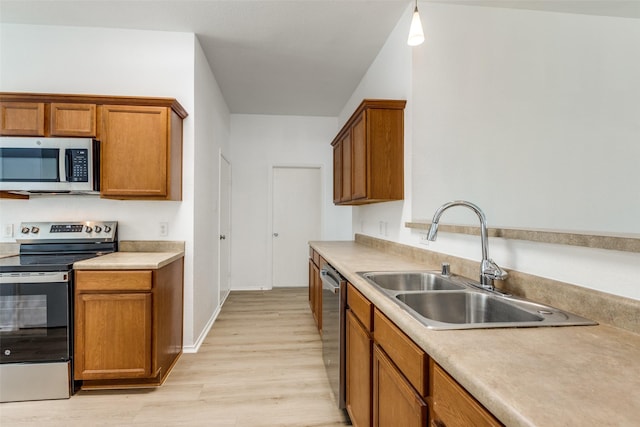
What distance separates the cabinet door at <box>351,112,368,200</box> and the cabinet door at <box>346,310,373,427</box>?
119cm

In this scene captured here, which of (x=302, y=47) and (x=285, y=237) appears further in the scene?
(x=285, y=237)

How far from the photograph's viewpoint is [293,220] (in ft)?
16.6

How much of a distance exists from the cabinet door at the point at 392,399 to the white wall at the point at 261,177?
3.68 m

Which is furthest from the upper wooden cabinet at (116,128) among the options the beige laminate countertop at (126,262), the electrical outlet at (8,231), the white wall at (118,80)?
the electrical outlet at (8,231)

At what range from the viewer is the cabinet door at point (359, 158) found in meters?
2.51

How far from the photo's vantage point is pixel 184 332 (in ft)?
8.92

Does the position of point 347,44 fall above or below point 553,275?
above

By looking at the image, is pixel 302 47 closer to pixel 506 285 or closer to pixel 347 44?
pixel 347 44

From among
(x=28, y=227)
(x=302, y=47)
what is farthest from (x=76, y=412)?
(x=302, y=47)

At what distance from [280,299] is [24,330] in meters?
2.73

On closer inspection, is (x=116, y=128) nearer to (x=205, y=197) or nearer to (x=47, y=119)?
(x=47, y=119)

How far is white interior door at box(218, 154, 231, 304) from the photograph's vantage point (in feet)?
13.6

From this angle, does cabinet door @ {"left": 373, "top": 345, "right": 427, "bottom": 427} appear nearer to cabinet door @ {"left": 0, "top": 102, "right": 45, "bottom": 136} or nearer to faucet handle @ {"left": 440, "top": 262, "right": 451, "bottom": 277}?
faucet handle @ {"left": 440, "top": 262, "right": 451, "bottom": 277}

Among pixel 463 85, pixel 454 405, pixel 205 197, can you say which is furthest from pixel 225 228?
pixel 454 405
